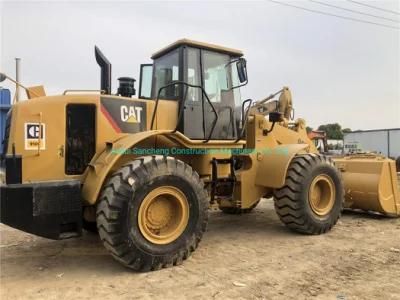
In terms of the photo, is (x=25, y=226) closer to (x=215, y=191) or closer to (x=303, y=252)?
(x=215, y=191)

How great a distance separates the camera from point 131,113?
17.7 feet

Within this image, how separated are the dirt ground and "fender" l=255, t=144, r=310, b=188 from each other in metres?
0.89

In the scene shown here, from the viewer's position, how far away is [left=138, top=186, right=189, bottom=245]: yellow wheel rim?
4789 millimetres

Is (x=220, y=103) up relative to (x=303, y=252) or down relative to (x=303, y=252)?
up

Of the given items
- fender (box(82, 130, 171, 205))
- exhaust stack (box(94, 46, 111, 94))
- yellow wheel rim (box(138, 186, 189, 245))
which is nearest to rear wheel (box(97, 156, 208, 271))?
yellow wheel rim (box(138, 186, 189, 245))

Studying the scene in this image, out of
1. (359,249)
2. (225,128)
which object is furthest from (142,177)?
(359,249)

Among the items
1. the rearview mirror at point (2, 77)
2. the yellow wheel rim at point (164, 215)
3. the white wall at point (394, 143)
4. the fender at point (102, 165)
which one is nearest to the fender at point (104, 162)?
the fender at point (102, 165)

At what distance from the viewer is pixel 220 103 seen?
6305 millimetres

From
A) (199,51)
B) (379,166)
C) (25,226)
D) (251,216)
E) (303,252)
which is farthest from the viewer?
(251,216)

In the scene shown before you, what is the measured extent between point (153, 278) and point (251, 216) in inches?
159

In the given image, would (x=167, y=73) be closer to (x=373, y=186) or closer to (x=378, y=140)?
(x=373, y=186)

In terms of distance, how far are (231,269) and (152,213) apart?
1163 millimetres

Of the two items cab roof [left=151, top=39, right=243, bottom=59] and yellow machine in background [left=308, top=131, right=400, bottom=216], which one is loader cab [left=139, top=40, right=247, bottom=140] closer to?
cab roof [left=151, top=39, right=243, bottom=59]

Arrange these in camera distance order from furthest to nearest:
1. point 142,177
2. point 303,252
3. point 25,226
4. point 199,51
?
point 199,51 → point 303,252 → point 142,177 → point 25,226
